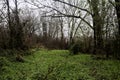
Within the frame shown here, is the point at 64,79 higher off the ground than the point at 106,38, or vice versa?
the point at 106,38

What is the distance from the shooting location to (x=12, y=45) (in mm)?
13664

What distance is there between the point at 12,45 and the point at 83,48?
769 centimetres

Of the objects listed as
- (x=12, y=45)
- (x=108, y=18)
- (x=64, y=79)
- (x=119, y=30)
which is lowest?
(x=64, y=79)

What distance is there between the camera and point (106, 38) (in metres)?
13.9

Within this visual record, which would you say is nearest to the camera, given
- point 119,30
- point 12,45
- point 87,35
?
point 119,30

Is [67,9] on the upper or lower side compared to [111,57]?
upper

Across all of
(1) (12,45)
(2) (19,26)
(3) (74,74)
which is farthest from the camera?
(2) (19,26)

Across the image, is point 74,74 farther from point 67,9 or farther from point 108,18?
point 67,9

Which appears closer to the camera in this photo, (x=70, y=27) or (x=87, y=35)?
(x=87, y=35)

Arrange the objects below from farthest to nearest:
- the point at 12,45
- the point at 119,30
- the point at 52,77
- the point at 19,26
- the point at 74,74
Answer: the point at 19,26
the point at 12,45
the point at 119,30
the point at 74,74
the point at 52,77

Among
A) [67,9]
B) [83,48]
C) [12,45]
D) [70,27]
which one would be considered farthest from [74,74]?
[70,27]

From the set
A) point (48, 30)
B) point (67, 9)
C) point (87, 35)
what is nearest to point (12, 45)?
point (87, 35)

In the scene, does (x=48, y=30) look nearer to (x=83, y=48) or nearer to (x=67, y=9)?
(x=67, y=9)

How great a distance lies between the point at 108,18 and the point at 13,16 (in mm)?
7008
